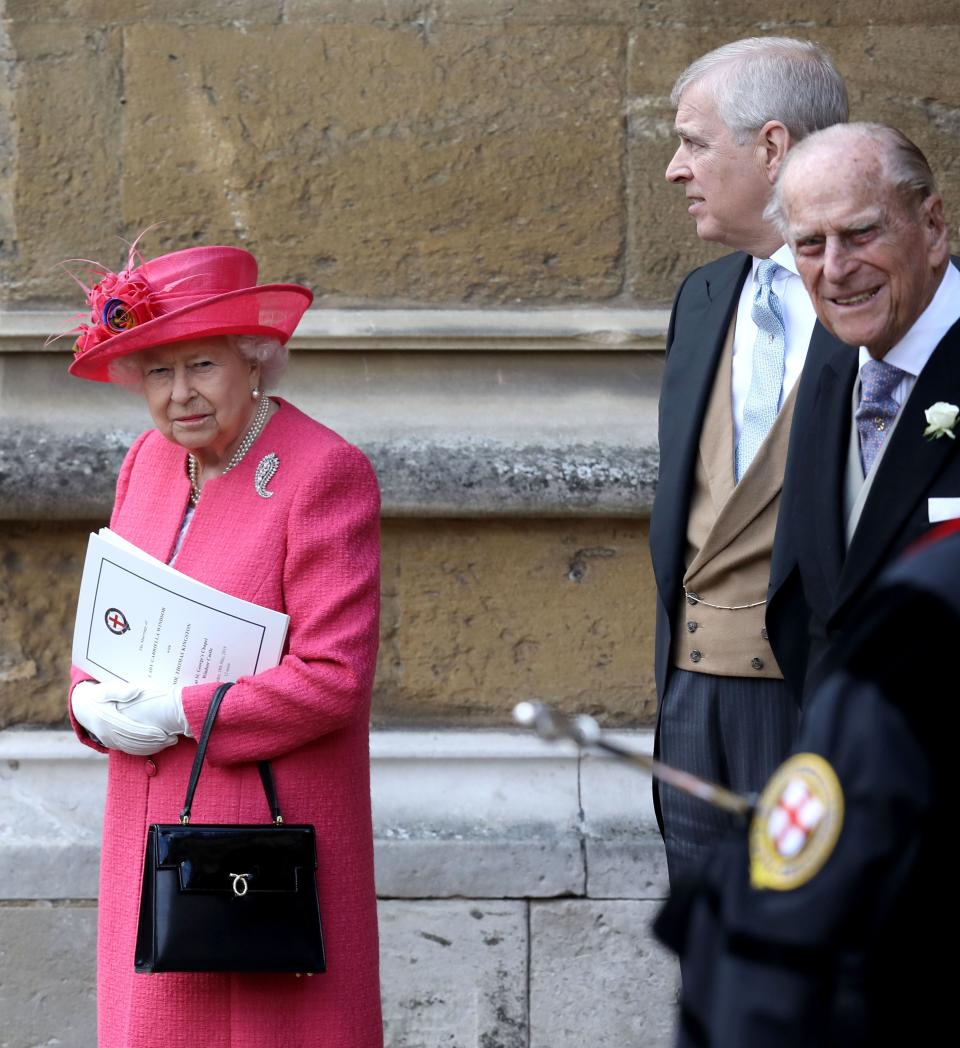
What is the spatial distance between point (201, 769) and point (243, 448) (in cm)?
53

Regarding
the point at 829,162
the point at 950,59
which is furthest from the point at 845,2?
the point at 829,162

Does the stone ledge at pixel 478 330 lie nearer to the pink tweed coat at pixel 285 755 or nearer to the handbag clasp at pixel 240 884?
the pink tweed coat at pixel 285 755

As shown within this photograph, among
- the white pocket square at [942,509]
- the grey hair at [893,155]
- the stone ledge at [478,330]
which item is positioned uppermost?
Answer: the grey hair at [893,155]

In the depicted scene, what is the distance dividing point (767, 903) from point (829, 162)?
1.27 m

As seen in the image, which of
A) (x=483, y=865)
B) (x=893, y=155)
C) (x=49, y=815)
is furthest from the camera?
(x=49, y=815)

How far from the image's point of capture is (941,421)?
205 centimetres

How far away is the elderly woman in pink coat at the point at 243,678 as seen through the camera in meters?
2.53

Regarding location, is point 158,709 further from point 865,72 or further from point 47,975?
point 865,72

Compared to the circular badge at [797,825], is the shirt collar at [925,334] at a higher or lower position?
higher

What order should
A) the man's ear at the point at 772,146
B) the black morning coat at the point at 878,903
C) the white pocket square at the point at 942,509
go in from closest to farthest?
1. the black morning coat at the point at 878,903
2. the white pocket square at the point at 942,509
3. the man's ear at the point at 772,146

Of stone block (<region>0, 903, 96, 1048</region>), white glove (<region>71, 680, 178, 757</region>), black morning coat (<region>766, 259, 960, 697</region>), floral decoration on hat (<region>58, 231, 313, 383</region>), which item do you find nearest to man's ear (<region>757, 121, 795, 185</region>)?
black morning coat (<region>766, 259, 960, 697</region>)

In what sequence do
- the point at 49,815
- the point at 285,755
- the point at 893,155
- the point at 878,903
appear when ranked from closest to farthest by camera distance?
the point at 878,903, the point at 893,155, the point at 285,755, the point at 49,815

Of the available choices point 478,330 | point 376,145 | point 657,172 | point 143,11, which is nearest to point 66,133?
point 143,11

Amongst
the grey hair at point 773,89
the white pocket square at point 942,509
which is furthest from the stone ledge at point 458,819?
the white pocket square at point 942,509
